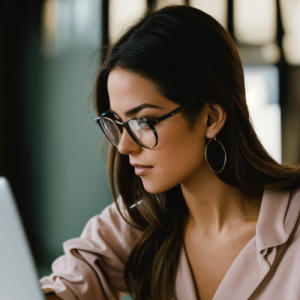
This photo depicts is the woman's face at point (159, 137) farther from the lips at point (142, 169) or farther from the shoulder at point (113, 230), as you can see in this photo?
the shoulder at point (113, 230)

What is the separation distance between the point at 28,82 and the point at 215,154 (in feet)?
7.05

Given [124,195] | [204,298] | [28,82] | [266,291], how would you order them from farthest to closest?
1. [28,82]
2. [124,195]
3. [204,298]
4. [266,291]

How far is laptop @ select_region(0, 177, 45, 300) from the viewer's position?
389 millimetres

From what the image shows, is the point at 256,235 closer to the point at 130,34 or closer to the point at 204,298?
the point at 204,298

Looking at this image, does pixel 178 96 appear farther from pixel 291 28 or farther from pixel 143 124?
pixel 291 28

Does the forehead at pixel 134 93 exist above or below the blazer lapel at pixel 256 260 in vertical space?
above

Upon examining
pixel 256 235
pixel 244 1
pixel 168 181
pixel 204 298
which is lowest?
pixel 204 298

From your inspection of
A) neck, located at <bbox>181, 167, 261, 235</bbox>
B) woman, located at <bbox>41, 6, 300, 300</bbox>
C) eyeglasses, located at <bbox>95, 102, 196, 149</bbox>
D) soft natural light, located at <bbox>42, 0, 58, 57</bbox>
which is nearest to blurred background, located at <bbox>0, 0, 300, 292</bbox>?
soft natural light, located at <bbox>42, 0, 58, 57</bbox>

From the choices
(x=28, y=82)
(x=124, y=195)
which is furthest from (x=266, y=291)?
(x=28, y=82)

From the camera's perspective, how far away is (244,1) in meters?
2.85

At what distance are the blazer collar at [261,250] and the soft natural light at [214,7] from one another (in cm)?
220

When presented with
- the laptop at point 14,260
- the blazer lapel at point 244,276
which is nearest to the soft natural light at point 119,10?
the blazer lapel at point 244,276

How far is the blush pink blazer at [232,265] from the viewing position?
3.05ft

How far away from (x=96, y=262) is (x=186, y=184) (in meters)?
0.41
